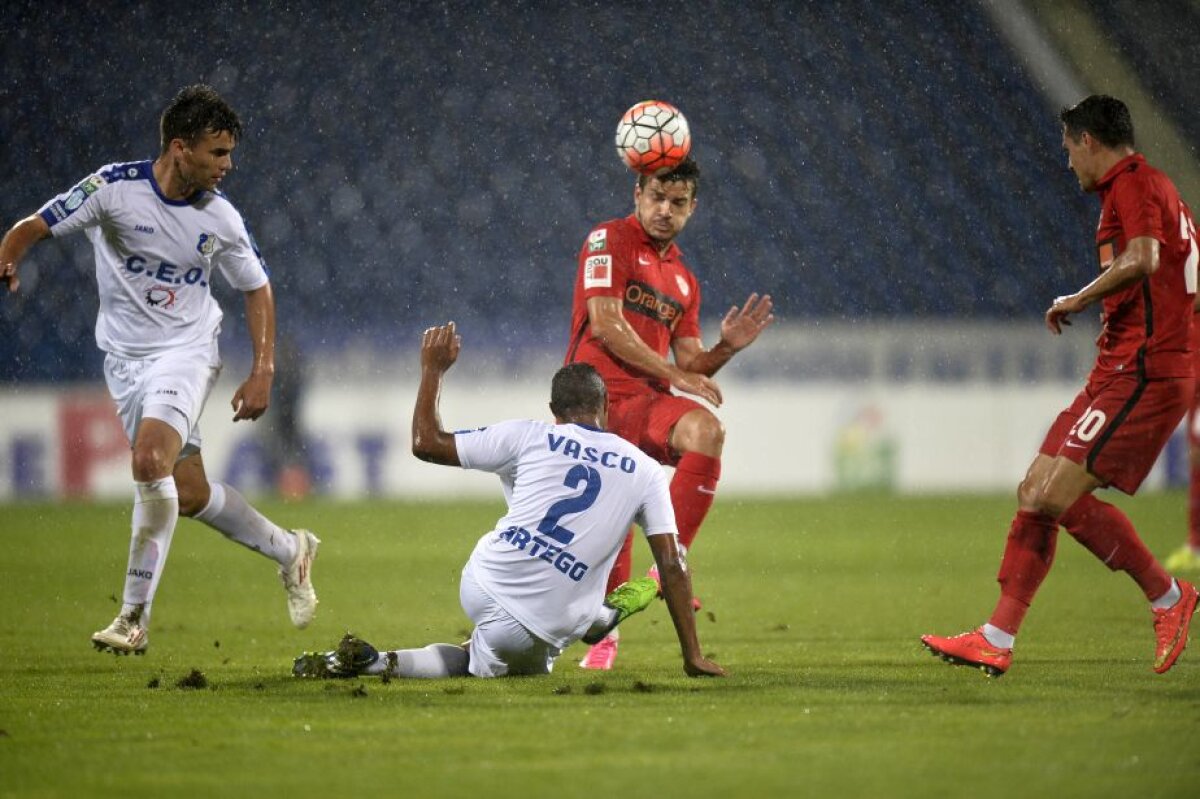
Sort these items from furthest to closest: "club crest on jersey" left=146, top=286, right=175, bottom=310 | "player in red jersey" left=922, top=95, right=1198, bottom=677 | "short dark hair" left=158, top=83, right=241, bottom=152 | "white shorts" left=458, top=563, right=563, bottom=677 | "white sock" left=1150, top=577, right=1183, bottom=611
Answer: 1. "club crest on jersey" left=146, top=286, right=175, bottom=310
2. "short dark hair" left=158, top=83, right=241, bottom=152
3. "white sock" left=1150, top=577, right=1183, bottom=611
4. "player in red jersey" left=922, top=95, right=1198, bottom=677
5. "white shorts" left=458, top=563, right=563, bottom=677

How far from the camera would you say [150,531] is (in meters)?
6.29

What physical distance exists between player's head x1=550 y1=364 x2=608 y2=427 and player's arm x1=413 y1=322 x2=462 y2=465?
0.38 m

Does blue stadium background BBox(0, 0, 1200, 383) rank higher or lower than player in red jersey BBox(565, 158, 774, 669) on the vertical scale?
higher

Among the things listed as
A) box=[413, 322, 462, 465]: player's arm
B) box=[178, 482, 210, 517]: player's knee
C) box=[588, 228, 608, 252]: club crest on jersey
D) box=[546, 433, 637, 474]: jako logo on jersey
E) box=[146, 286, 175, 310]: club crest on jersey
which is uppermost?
box=[588, 228, 608, 252]: club crest on jersey

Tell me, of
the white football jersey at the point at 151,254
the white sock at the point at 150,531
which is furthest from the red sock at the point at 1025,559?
the white football jersey at the point at 151,254

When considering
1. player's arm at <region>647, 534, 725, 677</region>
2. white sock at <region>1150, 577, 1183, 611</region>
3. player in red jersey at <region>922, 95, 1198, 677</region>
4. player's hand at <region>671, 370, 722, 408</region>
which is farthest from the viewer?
player's hand at <region>671, 370, 722, 408</region>

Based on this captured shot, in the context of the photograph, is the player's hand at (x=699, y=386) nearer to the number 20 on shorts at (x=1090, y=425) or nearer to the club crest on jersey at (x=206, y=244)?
the number 20 on shorts at (x=1090, y=425)

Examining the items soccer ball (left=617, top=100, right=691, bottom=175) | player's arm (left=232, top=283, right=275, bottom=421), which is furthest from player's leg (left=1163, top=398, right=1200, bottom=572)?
player's arm (left=232, top=283, right=275, bottom=421)

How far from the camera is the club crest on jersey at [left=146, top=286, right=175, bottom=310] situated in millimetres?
6670

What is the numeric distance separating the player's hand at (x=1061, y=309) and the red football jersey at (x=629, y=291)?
1.74 metres

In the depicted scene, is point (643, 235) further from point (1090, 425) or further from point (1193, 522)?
point (1193, 522)

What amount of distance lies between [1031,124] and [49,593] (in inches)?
634

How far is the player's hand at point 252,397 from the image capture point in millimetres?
6676

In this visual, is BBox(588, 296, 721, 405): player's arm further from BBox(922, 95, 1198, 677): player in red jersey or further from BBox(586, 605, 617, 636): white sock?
BBox(922, 95, 1198, 677): player in red jersey
